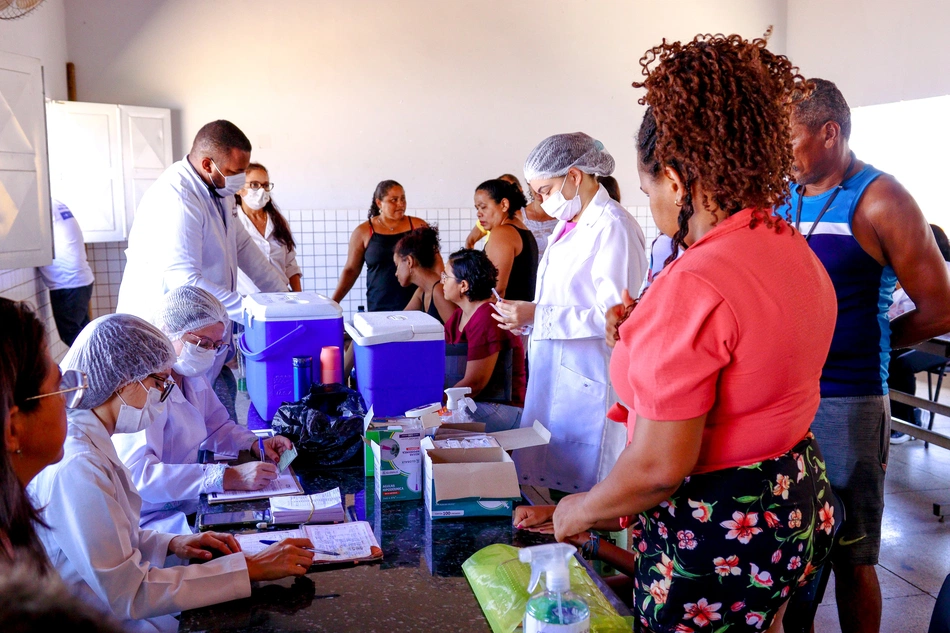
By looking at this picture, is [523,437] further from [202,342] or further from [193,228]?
[193,228]

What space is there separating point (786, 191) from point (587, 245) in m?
1.22

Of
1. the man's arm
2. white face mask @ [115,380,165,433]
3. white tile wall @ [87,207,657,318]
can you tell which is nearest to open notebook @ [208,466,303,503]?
white face mask @ [115,380,165,433]

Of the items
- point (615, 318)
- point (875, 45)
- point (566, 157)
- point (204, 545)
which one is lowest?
point (204, 545)

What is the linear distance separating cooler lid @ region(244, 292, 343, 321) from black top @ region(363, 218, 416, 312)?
1.69 m

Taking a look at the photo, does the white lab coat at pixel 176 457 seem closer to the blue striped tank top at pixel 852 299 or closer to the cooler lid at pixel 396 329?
the cooler lid at pixel 396 329

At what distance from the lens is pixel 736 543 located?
1.16m

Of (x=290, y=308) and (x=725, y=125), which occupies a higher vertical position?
(x=725, y=125)

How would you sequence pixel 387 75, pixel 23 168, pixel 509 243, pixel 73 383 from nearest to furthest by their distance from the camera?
pixel 73 383, pixel 23 168, pixel 509 243, pixel 387 75

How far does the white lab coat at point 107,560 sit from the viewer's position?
4.50ft

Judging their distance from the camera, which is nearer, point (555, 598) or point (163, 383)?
point (555, 598)

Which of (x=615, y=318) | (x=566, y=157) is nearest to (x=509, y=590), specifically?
(x=615, y=318)

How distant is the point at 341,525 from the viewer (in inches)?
64.6

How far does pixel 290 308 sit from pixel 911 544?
108 inches

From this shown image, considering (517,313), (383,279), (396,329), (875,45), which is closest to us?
(396,329)
